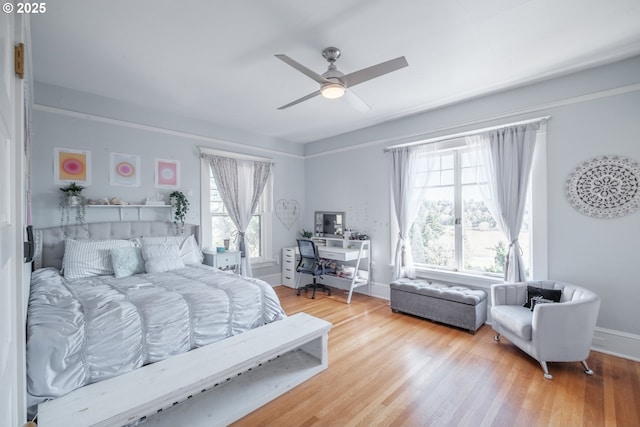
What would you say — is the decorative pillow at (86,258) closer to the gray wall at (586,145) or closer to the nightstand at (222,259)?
the nightstand at (222,259)

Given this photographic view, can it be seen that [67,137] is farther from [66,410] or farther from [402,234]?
[402,234]

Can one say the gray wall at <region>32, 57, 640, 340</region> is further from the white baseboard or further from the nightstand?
the nightstand

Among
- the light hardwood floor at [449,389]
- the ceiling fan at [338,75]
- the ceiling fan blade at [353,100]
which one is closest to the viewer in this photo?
the light hardwood floor at [449,389]

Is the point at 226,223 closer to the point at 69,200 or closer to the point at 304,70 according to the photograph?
the point at 69,200

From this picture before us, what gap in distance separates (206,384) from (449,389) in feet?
5.86

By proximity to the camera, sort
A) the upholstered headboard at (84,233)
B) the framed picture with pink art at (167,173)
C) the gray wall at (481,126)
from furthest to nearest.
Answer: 1. the framed picture with pink art at (167,173)
2. the upholstered headboard at (84,233)
3. the gray wall at (481,126)

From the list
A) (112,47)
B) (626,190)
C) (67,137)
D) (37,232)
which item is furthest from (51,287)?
(626,190)

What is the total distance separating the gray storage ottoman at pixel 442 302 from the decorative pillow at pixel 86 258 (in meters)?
3.42

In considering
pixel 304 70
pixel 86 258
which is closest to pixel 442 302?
pixel 304 70

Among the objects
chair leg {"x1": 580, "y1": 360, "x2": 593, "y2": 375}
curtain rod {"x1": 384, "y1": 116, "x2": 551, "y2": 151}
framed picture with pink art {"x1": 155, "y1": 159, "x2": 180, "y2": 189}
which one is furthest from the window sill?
framed picture with pink art {"x1": 155, "y1": 159, "x2": 180, "y2": 189}

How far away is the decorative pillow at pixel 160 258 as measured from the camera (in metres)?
3.13

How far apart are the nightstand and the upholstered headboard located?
448mm

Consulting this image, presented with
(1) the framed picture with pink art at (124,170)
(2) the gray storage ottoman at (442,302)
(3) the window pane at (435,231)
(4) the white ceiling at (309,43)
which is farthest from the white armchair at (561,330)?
(1) the framed picture with pink art at (124,170)

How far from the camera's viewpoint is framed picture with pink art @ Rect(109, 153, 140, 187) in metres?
3.63
